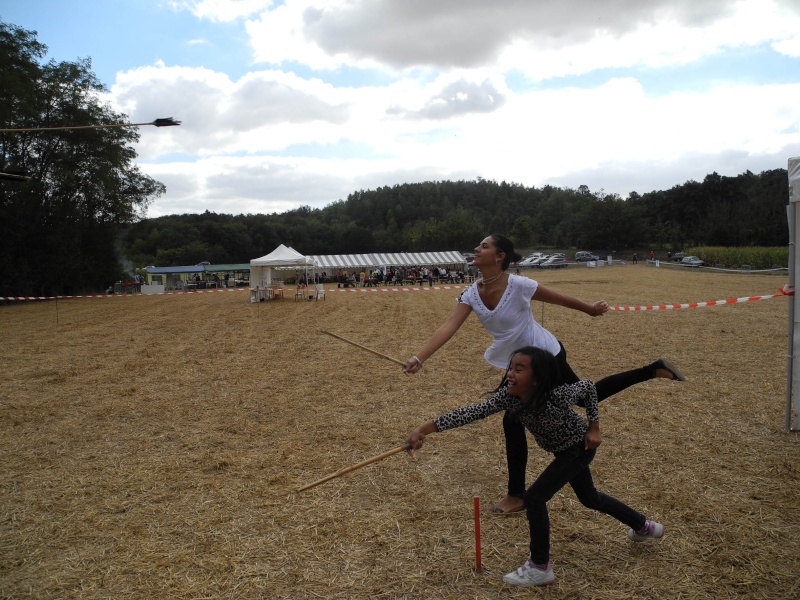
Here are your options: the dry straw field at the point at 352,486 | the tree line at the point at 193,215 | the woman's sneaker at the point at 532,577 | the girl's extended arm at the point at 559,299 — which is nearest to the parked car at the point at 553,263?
the tree line at the point at 193,215

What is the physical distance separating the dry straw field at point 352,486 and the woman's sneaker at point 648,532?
85 mm

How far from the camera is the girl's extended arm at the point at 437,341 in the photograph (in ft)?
12.7

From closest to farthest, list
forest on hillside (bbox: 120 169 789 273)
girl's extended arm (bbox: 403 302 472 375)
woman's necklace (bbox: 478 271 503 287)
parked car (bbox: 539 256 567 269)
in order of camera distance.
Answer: girl's extended arm (bbox: 403 302 472 375), woman's necklace (bbox: 478 271 503 287), parked car (bbox: 539 256 567 269), forest on hillside (bbox: 120 169 789 273)

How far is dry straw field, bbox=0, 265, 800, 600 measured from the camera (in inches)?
136

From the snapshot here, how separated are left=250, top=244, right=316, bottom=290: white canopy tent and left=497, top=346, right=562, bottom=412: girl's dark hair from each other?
76.3 feet

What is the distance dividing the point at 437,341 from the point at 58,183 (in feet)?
134

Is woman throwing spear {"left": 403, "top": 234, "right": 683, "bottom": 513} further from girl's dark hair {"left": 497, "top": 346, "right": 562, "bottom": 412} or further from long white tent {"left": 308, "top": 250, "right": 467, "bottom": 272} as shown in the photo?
long white tent {"left": 308, "top": 250, "right": 467, "bottom": 272}

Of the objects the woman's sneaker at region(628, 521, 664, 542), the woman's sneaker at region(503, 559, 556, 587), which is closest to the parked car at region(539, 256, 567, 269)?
the woman's sneaker at region(628, 521, 664, 542)

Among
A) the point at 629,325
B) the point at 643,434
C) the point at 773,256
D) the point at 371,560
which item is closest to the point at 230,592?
the point at 371,560

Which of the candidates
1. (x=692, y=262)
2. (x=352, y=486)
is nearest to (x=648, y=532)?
(x=352, y=486)

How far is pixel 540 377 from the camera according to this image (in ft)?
10.5

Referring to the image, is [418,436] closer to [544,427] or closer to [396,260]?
[544,427]

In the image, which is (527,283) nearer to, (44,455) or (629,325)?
(44,455)

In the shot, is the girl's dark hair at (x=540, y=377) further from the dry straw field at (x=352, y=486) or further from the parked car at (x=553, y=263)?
the parked car at (x=553, y=263)
